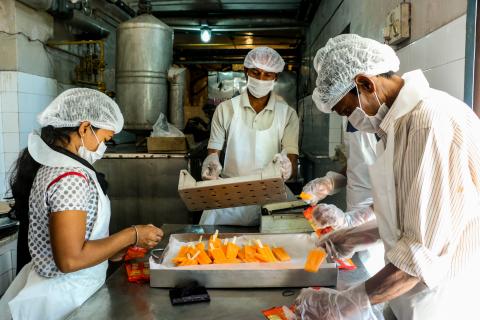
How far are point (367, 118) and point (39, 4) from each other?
3734 mm

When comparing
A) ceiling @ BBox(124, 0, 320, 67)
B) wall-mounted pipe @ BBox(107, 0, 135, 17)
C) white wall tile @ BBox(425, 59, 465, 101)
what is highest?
ceiling @ BBox(124, 0, 320, 67)

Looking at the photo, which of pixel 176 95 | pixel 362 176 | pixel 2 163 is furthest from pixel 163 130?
pixel 362 176

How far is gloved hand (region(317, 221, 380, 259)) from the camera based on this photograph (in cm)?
161

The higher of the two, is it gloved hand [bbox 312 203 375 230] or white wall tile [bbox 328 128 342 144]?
white wall tile [bbox 328 128 342 144]

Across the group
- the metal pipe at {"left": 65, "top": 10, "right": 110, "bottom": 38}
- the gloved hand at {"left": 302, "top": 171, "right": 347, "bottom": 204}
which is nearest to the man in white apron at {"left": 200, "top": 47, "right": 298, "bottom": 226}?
the gloved hand at {"left": 302, "top": 171, "right": 347, "bottom": 204}

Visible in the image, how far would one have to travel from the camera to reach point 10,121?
382 centimetres

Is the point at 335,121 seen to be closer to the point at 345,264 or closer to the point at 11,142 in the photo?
the point at 345,264

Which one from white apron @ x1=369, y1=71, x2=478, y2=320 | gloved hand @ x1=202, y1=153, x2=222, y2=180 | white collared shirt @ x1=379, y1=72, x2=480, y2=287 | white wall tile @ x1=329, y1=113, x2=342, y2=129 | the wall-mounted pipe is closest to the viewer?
white collared shirt @ x1=379, y1=72, x2=480, y2=287

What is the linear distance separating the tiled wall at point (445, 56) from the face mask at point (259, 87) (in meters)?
1.13

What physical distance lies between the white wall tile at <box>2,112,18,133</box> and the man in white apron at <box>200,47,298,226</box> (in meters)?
2.24

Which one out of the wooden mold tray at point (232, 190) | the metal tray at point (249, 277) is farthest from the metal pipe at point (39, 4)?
the metal tray at point (249, 277)

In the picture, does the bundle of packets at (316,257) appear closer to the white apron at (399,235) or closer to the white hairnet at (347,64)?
the white apron at (399,235)

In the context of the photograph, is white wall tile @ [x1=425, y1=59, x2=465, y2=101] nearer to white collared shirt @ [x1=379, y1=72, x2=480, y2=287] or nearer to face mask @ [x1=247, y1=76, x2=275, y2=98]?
white collared shirt @ [x1=379, y1=72, x2=480, y2=287]

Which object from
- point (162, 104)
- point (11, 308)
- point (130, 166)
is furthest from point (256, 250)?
point (162, 104)
